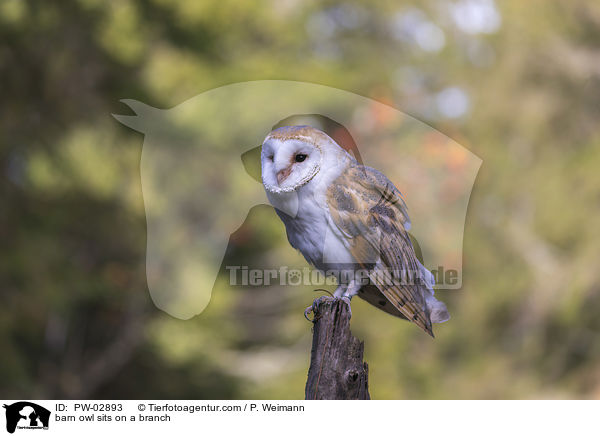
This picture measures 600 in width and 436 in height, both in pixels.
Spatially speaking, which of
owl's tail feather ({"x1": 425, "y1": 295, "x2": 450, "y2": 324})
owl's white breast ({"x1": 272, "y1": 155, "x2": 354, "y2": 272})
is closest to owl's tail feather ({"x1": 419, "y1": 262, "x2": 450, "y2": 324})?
owl's tail feather ({"x1": 425, "y1": 295, "x2": 450, "y2": 324})

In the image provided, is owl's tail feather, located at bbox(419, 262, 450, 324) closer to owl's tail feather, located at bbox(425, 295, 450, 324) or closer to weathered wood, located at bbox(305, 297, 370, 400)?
owl's tail feather, located at bbox(425, 295, 450, 324)

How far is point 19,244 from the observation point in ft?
28.9

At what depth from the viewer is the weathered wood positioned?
5.90 ft

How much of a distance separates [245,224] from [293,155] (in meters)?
5.48

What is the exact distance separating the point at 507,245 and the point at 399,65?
5.32m

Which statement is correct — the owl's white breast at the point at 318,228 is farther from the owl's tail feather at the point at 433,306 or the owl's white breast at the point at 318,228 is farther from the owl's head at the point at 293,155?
the owl's tail feather at the point at 433,306

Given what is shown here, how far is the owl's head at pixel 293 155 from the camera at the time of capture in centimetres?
135

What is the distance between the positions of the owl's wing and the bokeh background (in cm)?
472

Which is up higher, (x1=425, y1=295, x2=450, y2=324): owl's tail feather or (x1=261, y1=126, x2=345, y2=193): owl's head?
(x1=261, y1=126, x2=345, y2=193): owl's head

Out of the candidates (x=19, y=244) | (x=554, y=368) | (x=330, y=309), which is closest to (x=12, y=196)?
(x=19, y=244)
